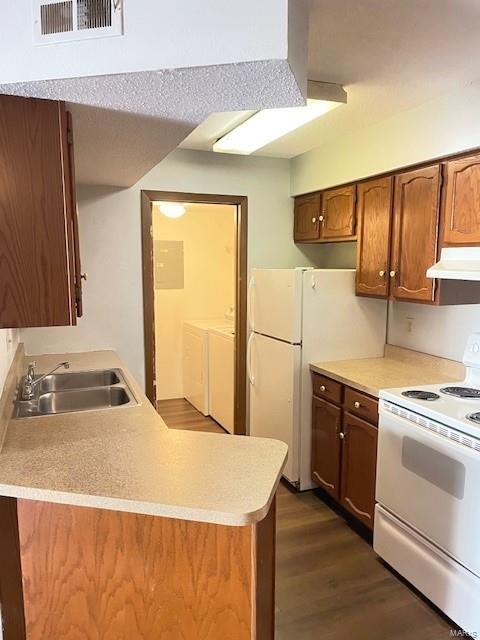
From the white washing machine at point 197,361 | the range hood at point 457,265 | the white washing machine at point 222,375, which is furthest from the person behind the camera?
the white washing machine at point 197,361

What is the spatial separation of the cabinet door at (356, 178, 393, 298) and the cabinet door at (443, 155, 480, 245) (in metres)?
0.45

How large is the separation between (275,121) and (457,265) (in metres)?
1.23

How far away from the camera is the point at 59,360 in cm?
304

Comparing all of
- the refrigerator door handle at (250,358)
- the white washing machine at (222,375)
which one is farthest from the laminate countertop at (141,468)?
the white washing machine at (222,375)

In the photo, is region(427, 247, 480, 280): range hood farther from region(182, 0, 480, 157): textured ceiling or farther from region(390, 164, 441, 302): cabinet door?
region(182, 0, 480, 157): textured ceiling

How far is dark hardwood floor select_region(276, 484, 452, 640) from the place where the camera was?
199 cm

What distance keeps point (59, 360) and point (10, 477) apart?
5.88 ft

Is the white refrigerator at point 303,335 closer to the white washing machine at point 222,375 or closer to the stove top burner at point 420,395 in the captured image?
the white washing machine at point 222,375

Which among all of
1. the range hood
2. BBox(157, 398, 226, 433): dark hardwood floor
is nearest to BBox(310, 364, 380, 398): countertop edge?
the range hood

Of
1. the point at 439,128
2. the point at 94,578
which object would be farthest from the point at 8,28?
the point at 439,128

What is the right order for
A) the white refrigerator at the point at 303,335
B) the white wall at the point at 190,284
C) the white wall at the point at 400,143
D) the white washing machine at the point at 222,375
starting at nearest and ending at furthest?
the white wall at the point at 400,143 < the white refrigerator at the point at 303,335 < the white washing machine at the point at 222,375 < the white wall at the point at 190,284

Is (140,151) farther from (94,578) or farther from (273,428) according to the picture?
(273,428)

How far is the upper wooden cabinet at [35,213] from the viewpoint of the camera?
1276 mm

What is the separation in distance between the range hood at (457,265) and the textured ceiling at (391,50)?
794mm
